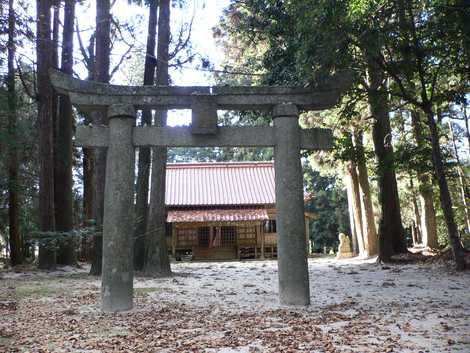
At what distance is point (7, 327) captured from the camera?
5801 mm

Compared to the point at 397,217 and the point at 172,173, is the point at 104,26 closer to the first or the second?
the point at 397,217

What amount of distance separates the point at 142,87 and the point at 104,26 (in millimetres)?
6885

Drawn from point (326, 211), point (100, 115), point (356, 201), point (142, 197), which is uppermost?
point (100, 115)

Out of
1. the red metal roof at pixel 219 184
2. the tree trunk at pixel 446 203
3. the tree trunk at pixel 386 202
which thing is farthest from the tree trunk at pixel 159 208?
the red metal roof at pixel 219 184

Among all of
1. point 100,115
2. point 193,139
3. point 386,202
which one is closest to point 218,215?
point 386,202

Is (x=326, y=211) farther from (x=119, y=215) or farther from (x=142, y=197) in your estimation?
(x=119, y=215)

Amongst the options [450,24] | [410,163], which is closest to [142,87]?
[450,24]

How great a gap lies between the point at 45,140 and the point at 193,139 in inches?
341

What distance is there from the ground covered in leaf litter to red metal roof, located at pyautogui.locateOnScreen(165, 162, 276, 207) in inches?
507

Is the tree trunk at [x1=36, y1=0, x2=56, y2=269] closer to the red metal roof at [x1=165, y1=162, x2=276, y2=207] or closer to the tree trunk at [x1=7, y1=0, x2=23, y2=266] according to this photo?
the tree trunk at [x1=7, y1=0, x2=23, y2=266]

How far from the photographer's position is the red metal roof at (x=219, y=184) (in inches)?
909

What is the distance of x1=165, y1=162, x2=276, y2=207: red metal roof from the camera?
2308cm

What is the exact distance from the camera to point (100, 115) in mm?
12648

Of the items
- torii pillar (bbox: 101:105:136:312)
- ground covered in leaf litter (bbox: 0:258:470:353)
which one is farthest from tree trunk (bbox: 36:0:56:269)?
torii pillar (bbox: 101:105:136:312)
